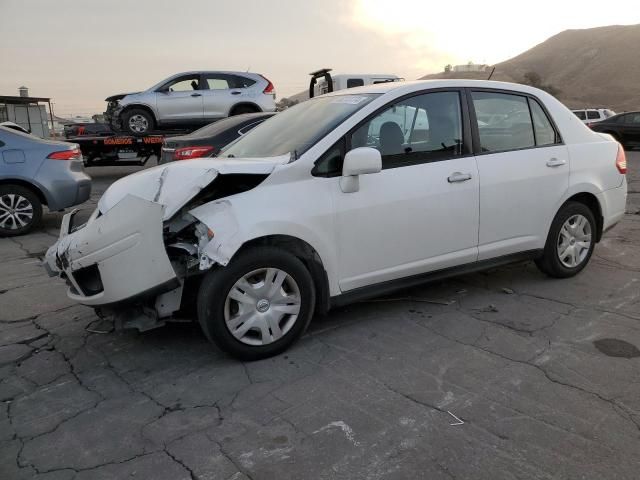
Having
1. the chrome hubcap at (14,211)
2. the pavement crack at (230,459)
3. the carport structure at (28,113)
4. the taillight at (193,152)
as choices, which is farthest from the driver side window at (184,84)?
the carport structure at (28,113)

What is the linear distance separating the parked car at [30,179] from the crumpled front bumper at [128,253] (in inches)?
197

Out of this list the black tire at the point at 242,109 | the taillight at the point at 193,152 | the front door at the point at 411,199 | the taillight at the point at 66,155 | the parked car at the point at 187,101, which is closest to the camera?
the front door at the point at 411,199

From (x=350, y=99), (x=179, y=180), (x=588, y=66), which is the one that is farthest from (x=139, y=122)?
(x=588, y=66)

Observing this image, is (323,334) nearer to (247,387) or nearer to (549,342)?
(247,387)

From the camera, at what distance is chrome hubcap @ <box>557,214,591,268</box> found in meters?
4.84

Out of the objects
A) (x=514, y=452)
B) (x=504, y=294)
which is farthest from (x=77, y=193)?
(x=514, y=452)

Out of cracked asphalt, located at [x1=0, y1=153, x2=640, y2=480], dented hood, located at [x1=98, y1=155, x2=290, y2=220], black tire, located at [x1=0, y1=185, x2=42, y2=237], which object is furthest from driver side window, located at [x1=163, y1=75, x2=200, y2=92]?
dented hood, located at [x1=98, y1=155, x2=290, y2=220]

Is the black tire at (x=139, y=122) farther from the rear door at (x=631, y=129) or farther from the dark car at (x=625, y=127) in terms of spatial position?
the rear door at (x=631, y=129)

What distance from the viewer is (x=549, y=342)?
3.69 m

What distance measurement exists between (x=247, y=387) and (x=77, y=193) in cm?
587

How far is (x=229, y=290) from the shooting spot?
3.30 meters

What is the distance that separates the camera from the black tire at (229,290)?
3273mm

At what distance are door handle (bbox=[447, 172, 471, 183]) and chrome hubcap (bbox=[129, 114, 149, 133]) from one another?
10.3m

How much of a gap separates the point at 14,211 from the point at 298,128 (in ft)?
17.9
